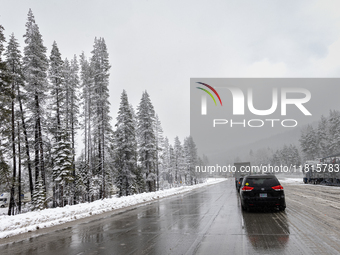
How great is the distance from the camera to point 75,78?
36250mm

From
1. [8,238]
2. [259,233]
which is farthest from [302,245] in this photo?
[8,238]

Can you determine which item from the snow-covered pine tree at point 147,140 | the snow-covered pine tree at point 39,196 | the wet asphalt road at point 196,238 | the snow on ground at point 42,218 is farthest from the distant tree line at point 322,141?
the snow on ground at point 42,218

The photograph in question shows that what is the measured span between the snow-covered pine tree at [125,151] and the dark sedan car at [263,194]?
1117 inches

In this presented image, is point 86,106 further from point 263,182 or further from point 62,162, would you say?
point 263,182

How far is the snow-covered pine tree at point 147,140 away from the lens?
43.0m

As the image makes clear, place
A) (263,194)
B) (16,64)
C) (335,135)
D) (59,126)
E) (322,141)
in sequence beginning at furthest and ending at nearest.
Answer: (322,141) → (335,135) → (59,126) → (16,64) → (263,194)

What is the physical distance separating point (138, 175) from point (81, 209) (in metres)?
34.8

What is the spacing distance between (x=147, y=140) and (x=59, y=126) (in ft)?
56.1

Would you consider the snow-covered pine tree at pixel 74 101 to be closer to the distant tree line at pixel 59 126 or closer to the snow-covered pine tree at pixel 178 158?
the distant tree line at pixel 59 126

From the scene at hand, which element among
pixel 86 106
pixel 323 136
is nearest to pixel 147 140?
pixel 86 106

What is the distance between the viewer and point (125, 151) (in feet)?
130

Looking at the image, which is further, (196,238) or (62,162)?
(62,162)

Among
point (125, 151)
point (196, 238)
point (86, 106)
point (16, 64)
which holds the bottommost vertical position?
point (196, 238)

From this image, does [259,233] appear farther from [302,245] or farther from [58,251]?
[58,251]
